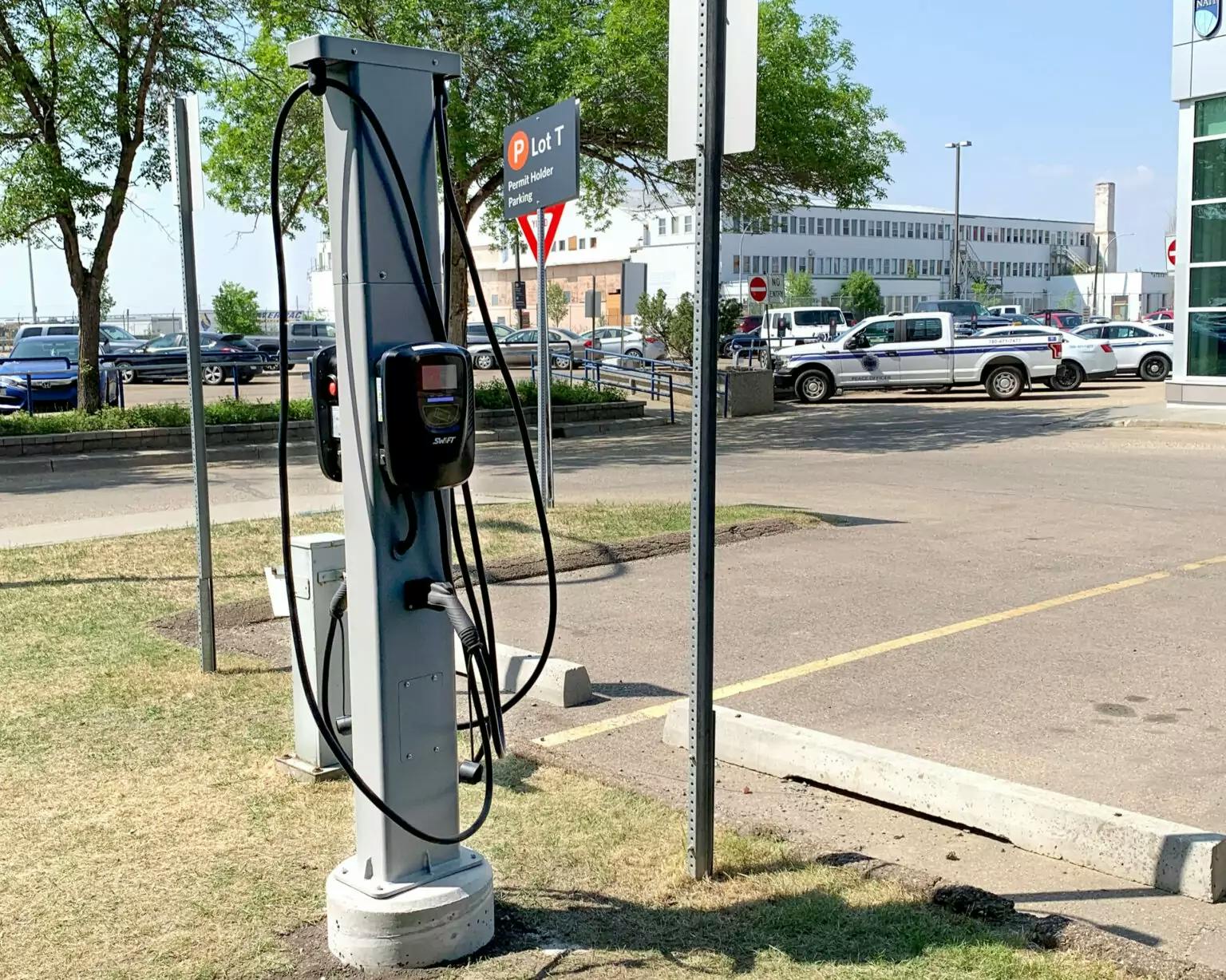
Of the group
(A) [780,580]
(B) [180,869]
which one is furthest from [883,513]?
(B) [180,869]

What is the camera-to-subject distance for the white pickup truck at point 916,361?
29078 millimetres

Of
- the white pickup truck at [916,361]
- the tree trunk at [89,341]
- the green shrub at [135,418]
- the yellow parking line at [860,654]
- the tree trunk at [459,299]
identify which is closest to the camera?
the yellow parking line at [860,654]

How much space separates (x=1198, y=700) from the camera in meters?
6.13

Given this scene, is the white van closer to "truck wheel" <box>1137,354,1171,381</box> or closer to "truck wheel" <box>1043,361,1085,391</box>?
"truck wheel" <box>1137,354,1171,381</box>

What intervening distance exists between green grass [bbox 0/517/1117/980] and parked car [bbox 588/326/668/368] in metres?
39.7

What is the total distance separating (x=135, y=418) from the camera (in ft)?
60.6

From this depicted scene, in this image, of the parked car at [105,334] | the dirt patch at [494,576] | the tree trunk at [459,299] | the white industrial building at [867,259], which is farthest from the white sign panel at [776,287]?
the dirt patch at [494,576]

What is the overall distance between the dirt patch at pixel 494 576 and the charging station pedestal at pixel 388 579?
3334mm

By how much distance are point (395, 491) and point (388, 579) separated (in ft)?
0.76

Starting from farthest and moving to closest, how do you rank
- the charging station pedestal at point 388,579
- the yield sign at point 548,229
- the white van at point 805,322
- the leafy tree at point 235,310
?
the leafy tree at point 235,310 → the white van at point 805,322 → the yield sign at point 548,229 → the charging station pedestal at point 388,579

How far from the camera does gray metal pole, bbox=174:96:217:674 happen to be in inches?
247

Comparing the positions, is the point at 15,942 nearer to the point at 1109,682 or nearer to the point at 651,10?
the point at 1109,682

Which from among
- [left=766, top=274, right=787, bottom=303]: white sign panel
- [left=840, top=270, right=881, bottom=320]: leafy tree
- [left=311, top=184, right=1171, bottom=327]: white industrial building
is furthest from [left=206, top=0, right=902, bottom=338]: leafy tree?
[left=766, top=274, right=787, bottom=303]: white sign panel

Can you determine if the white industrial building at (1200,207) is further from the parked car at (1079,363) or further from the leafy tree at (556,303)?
the leafy tree at (556,303)
